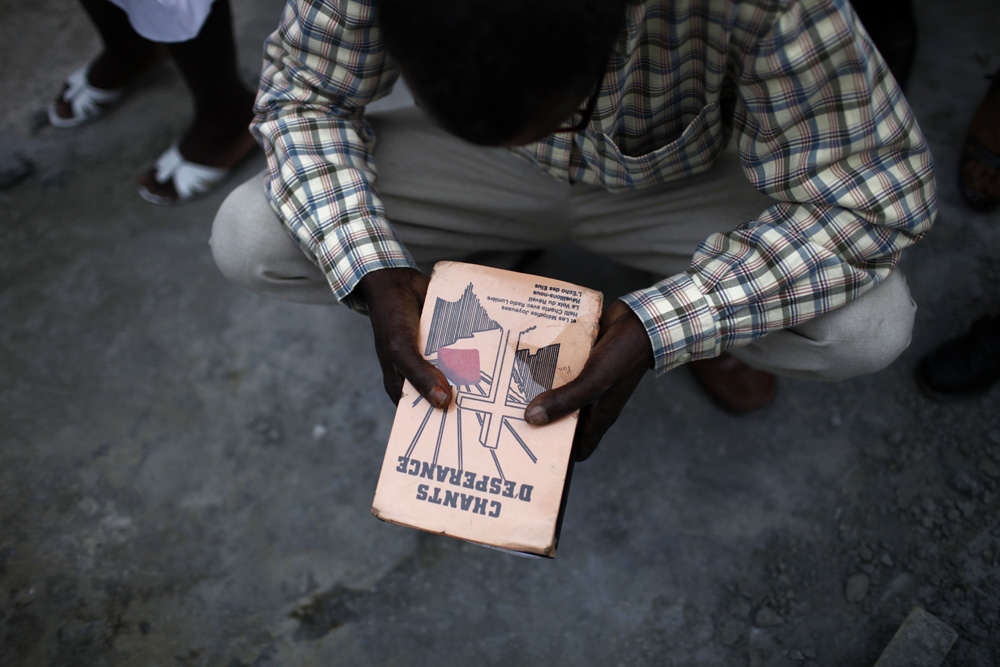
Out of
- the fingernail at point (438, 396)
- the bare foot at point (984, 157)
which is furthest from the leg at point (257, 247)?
the bare foot at point (984, 157)

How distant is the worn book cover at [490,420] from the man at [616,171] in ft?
0.14

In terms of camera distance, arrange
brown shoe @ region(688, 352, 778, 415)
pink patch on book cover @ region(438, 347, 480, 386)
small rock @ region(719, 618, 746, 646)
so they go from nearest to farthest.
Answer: pink patch on book cover @ region(438, 347, 480, 386) → small rock @ region(719, 618, 746, 646) → brown shoe @ region(688, 352, 778, 415)

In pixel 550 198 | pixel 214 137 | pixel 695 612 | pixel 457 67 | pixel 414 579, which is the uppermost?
pixel 457 67

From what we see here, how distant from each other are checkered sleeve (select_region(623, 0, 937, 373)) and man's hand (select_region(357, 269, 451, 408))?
335 mm

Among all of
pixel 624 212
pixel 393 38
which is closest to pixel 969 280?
pixel 624 212

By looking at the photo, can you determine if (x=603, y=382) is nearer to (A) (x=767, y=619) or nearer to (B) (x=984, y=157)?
(A) (x=767, y=619)

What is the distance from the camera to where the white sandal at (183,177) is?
182 cm

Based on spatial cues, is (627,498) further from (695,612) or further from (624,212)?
(624,212)

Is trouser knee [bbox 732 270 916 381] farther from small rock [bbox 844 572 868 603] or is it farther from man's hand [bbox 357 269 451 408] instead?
man's hand [bbox 357 269 451 408]

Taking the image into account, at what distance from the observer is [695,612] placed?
131cm

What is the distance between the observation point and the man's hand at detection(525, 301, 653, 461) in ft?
2.89

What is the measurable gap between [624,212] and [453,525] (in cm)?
70

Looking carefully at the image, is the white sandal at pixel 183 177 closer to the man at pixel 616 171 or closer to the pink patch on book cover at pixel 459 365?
the man at pixel 616 171

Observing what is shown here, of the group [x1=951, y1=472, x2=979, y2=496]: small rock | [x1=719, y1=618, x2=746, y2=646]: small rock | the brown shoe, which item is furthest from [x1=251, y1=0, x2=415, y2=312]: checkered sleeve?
[x1=951, y1=472, x2=979, y2=496]: small rock
